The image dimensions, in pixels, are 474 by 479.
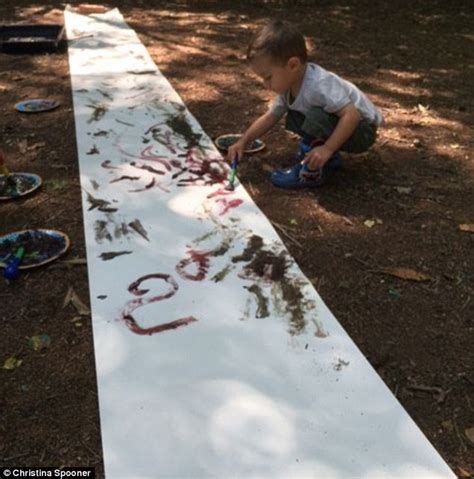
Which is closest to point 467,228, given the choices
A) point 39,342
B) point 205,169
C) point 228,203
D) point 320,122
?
point 320,122

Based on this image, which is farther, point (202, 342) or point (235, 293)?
point (235, 293)

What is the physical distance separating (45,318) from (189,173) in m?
1.12

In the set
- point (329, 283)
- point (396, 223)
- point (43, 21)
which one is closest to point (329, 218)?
point (396, 223)

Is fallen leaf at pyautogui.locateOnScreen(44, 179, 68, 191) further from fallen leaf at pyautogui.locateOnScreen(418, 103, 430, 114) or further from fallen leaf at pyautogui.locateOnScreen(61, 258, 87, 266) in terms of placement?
fallen leaf at pyautogui.locateOnScreen(418, 103, 430, 114)

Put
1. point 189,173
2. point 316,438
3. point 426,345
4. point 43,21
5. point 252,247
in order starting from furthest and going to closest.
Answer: point 43,21
point 189,173
point 252,247
point 426,345
point 316,438

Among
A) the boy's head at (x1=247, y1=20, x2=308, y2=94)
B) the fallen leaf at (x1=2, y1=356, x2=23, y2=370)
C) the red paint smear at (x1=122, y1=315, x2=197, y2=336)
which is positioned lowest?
the fallen leaf at (x1=2, y1=356, x2=23, y2=370)

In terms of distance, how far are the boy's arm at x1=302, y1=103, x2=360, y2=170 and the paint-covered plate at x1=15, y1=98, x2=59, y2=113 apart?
1.85m

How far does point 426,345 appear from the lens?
1712 mm

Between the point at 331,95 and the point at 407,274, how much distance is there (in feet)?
2.84

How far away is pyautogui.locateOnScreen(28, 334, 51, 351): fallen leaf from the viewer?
5.60ft

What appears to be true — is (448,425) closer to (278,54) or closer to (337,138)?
(337,138)

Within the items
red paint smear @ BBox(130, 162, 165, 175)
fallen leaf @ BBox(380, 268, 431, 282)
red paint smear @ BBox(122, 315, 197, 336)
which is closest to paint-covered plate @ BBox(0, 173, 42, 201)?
red paint smear @ BBox(130, 162, 165, 175)

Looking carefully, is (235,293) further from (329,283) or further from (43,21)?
(43,21)

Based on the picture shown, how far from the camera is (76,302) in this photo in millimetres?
1886
